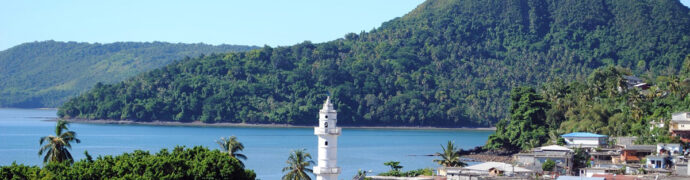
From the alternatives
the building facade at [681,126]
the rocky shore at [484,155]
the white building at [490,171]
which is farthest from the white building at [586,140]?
the white building at [490,171]

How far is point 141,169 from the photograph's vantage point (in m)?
41.2

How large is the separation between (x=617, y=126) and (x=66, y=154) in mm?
56307

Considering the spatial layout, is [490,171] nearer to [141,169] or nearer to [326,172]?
[326,172]

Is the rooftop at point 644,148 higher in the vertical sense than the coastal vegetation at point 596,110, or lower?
lower

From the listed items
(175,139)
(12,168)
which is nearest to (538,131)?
(175,139)

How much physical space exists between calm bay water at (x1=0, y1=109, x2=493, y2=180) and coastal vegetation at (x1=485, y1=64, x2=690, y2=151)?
11501 millimetres

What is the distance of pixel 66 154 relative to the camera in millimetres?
47312

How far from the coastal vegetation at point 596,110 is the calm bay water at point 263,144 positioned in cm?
1150

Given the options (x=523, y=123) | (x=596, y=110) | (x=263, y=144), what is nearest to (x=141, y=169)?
(x=596, y=110)

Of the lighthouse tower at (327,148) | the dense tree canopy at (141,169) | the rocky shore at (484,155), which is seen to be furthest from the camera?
the rocky shore at (484,155)

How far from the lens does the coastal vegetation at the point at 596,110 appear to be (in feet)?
277

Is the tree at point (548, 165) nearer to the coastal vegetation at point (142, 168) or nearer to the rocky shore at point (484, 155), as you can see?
the coastal vegetation at point (142, 168)

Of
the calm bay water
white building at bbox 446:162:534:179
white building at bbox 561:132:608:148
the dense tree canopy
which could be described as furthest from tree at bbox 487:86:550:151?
the dense tree canopy

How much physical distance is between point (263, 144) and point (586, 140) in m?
61.9
